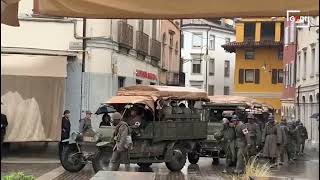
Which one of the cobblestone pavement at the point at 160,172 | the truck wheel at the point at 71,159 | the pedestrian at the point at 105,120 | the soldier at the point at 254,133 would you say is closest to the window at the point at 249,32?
the soldier at the point at 254,133

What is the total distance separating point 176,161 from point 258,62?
154ft

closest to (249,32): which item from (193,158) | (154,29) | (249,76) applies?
(249,76)

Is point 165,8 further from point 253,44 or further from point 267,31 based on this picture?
point 267,31

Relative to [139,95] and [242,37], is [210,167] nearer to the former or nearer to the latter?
[139,95]

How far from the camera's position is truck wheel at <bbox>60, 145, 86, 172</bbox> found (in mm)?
16812

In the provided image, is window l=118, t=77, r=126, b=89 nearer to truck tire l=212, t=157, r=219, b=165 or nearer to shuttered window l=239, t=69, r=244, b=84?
truck tire l=212, t=157, r=219, b=165

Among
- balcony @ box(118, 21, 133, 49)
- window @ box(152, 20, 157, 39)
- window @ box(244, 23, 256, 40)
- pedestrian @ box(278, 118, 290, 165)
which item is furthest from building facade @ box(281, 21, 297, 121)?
window @ box(244, 23, 256, 40)

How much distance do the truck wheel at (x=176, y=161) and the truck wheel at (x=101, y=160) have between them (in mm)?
2373

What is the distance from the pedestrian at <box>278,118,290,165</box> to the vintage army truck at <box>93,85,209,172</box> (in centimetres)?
392

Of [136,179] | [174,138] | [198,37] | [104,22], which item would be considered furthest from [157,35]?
[198,37]

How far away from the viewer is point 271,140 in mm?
21484

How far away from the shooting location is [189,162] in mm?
21734

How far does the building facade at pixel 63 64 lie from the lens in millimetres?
19281

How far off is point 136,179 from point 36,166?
433 inches
